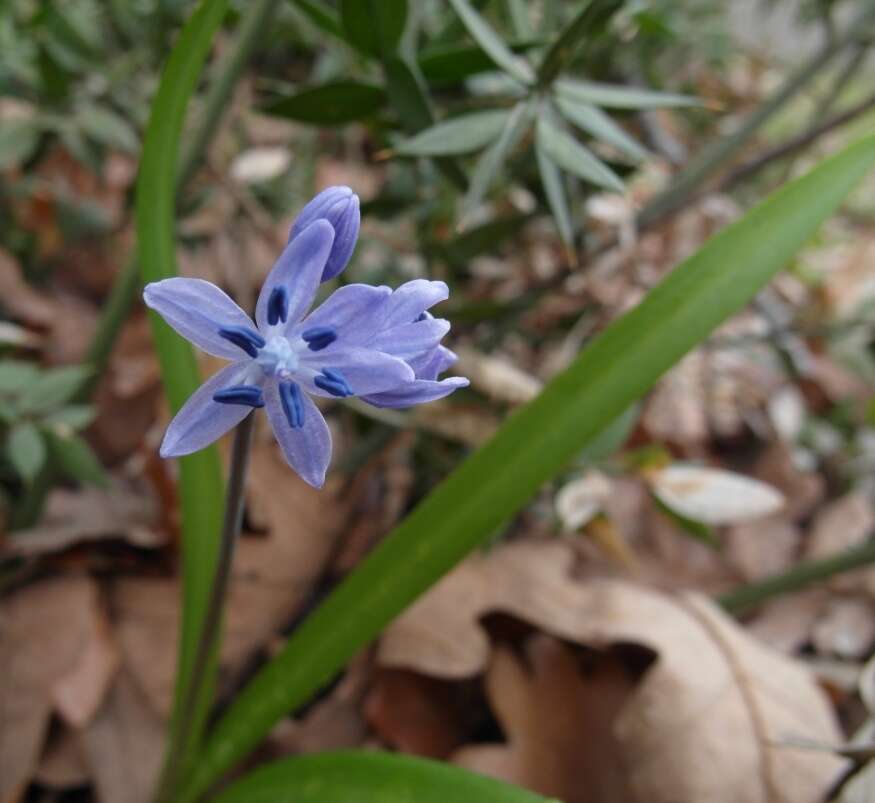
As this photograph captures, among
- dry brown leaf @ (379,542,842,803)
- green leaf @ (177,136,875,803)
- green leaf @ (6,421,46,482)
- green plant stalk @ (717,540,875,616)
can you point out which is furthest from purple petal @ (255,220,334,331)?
green plant stalk @ (717,540,875,616)

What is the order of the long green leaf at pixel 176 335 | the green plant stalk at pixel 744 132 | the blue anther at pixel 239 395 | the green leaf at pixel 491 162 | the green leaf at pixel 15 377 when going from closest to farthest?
the blue anther at pixel 239 395 → the long green leaf at pixel 176 335 → the green leaf at pixel 491 162 → the green leaf at pixel 15 377 → the green plant stalk at pixel 744 132

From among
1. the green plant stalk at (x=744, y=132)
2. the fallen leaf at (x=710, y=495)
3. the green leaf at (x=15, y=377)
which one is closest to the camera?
the green leaf at (x=15, y=377)

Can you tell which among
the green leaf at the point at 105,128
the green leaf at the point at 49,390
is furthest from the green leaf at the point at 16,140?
the green leaf at the point at 49,390

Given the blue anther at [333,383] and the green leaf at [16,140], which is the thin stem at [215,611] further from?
the green leaf at [16,140]

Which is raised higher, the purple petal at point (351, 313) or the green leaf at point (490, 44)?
the green leaf at point (490, 44)

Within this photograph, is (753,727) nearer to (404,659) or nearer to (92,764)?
(404,659)

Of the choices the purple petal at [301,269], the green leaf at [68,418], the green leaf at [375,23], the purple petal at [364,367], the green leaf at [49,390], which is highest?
the green leaf at [375,23]

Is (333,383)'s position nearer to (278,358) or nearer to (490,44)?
(278,358)
